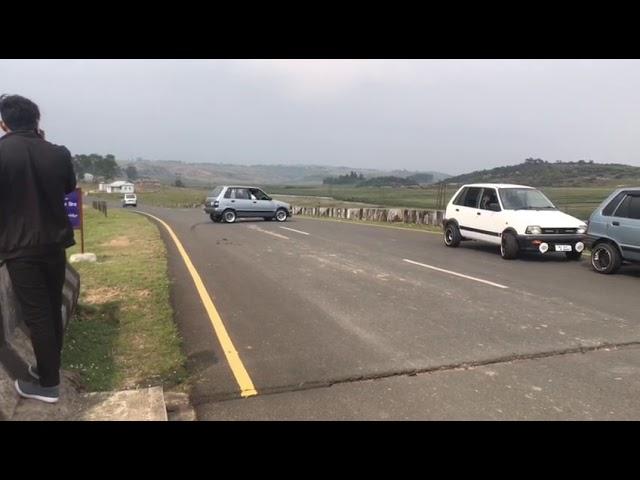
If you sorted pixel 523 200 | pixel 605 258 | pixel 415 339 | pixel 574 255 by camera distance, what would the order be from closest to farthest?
1. pixel 415 339
2. pixel 605 258
3. pixel 574 255
4. pixel 523 200

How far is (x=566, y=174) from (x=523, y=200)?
9241mm

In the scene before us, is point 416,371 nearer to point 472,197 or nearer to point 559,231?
point 559,231

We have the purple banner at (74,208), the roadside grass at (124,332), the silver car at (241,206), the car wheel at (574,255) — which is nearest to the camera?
the roadside grass at (124,332)

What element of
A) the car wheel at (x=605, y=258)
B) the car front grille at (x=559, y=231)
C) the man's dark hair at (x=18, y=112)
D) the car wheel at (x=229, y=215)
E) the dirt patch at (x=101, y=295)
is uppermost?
the man's dark hair at (x=18, y=112)

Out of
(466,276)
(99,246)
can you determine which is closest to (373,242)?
(466,276)

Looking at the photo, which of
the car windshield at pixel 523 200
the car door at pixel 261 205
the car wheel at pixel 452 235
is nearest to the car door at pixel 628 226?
the car windshield at pixel 523 200

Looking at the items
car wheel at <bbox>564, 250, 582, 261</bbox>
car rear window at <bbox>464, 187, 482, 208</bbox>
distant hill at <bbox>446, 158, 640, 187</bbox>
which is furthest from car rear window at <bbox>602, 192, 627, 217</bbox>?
distant hill at <bbox>446, 158, 640, 187</bbox>

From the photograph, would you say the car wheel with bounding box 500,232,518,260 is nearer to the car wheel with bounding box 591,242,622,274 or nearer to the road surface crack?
the car wheel with bounding box 591,242,622,274

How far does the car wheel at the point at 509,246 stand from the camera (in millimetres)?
12133

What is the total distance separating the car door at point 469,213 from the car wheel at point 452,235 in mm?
138

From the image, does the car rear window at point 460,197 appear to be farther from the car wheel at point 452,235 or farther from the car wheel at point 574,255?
the car wheel at point 574,255

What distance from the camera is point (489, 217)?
1330cm

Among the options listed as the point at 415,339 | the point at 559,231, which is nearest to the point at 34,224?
the point at 415,339
